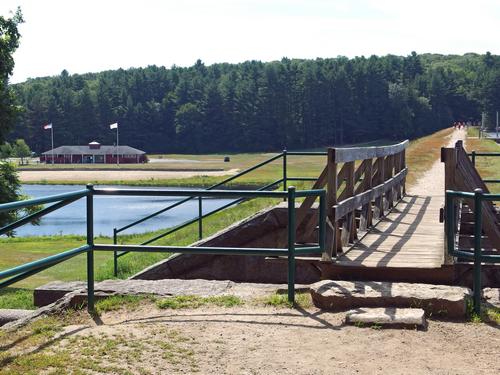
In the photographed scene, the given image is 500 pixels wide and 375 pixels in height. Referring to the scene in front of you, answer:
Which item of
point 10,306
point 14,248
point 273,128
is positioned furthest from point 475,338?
point 273,128

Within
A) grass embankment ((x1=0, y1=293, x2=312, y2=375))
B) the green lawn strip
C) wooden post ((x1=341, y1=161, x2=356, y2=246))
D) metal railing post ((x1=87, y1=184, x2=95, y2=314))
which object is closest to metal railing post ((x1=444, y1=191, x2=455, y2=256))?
grass embankment ((x1=0, y1=293, x2=312, y2=375))

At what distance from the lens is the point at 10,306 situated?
14250 millimetres

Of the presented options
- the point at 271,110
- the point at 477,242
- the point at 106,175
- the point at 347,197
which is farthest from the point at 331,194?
the point at 271,110

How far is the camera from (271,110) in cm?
16088

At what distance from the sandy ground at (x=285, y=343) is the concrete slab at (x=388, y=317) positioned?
3.3 inches

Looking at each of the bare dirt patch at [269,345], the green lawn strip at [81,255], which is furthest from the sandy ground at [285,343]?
the green lawn strip at [81,255]

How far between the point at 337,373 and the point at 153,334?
1.64 metres

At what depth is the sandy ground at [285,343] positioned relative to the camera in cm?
556

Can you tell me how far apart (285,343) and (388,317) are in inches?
39.2

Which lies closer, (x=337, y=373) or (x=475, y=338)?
(x=337, y=373)

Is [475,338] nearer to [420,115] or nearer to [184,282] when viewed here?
[184,282]

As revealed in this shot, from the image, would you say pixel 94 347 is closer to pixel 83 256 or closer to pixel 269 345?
pixel 269 345

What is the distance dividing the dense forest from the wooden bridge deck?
142m

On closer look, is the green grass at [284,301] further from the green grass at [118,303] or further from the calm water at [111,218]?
the calm water at [111,218]
